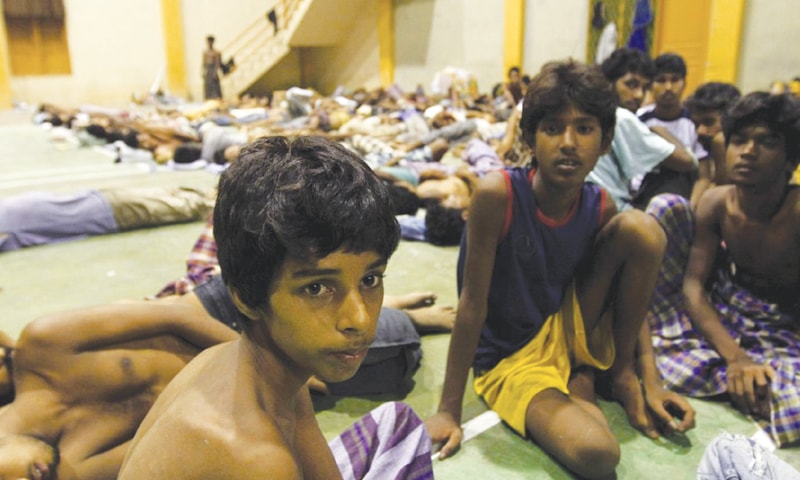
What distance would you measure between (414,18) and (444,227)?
33.5 ft

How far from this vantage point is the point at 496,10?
11.2m

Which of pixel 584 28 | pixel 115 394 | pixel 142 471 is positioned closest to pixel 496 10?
pixel 584 28

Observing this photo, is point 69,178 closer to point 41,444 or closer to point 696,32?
point 41,444

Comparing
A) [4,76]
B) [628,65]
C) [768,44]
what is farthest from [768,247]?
[4,76]

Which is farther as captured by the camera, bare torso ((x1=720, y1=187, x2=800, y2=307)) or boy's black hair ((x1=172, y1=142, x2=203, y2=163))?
boy's black hair ((x1=172, y1=142, x2=203, y2=163))

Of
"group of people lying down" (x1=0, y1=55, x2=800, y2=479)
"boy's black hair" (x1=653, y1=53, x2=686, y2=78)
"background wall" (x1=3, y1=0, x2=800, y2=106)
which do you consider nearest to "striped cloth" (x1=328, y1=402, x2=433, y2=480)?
"group of people lying down" (x1=0, y1=55, x2=800, y2=479)

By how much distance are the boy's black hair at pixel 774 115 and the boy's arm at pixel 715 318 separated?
25 centimetres

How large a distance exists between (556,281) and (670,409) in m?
0.55

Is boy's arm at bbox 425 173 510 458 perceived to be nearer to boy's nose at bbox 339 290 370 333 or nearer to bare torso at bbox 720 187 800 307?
bare torso at bbox 720 187 800 307

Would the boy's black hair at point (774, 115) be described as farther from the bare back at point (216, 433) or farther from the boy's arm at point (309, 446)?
the bare back at point (216, 433)

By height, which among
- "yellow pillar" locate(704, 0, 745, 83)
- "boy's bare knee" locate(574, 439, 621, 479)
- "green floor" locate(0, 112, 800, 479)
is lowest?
"green floor" locate(0, 112, 800, 479)

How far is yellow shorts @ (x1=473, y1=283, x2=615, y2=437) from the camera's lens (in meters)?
2.07

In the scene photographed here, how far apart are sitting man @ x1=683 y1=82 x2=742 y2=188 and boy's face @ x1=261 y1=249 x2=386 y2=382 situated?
126 inches

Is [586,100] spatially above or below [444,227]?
above
